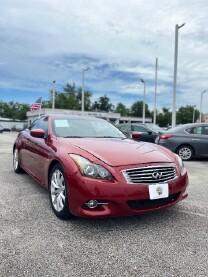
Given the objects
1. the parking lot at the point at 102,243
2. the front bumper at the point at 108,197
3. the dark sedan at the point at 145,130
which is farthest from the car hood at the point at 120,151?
the dark sedan at the point at 145,130

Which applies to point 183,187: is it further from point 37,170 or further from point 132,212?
point 37,170

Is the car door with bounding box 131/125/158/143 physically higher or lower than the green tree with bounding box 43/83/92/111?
lower

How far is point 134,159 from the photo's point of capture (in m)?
3.86

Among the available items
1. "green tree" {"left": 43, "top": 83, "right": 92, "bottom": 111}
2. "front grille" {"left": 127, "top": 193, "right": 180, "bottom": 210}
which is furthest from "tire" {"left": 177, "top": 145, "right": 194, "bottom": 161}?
"green tree" {"left": 43, "top": 83, "right": 92, "bottom": 111}

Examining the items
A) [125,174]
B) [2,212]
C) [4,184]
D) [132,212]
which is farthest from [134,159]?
[4,184]

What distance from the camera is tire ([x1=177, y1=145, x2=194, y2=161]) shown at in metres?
10.5

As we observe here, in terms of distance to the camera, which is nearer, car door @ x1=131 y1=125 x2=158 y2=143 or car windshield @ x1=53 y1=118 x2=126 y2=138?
car windshield @ x1=53 y1=118 x2=126 y2=138

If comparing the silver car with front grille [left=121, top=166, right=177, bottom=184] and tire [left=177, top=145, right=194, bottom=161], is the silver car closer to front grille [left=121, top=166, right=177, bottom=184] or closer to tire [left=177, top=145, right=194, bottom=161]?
tire [left=177, top=145, right=194, bottom=161]

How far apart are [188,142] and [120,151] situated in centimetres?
691

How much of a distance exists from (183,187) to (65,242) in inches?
66.1

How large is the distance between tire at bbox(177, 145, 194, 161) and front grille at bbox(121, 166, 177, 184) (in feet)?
22.3

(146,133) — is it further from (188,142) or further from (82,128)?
(82,128)

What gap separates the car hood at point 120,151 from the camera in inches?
150

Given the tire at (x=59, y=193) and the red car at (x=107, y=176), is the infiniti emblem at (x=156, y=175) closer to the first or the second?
the red car at (x=107, y=176)
